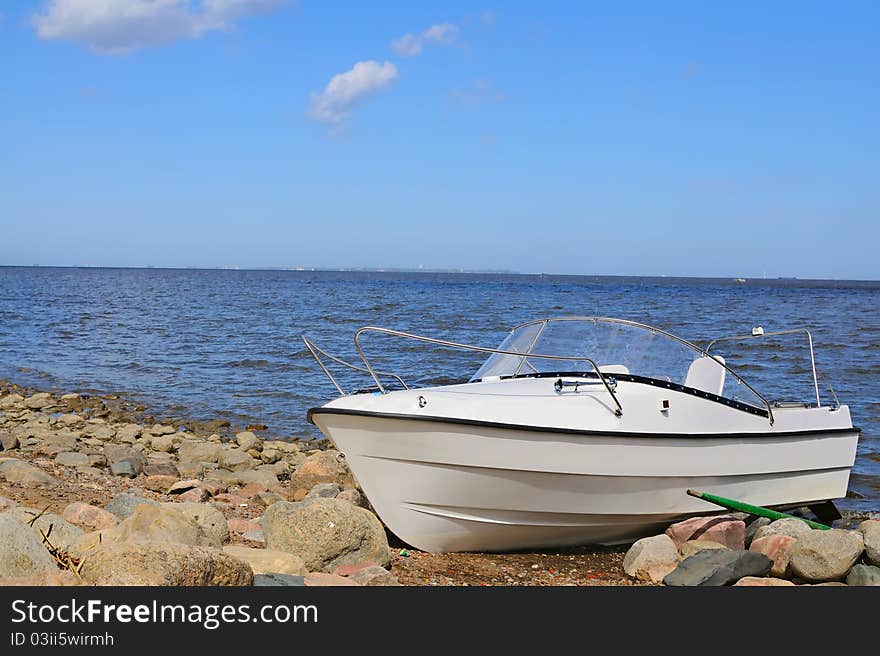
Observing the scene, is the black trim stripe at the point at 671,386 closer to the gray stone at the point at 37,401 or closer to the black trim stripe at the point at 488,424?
the black trim stripe at the point at 488,424

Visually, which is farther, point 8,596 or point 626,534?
point 626,534

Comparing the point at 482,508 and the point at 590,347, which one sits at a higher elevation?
the point at 590,347

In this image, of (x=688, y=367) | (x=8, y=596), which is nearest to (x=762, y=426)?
(x=688, y=367)

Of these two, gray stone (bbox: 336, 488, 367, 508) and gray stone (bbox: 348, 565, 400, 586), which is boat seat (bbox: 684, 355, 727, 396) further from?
gray stone (bbox: 348, 565, 400, 586)

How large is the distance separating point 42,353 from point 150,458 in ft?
50.1

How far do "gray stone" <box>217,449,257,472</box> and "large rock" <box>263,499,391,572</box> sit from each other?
480cm

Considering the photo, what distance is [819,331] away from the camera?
2947 centimetres

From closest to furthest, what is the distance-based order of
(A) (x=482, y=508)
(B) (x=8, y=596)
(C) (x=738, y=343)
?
(B) (x=8, y=596) → (A) (x=482, y=508) → (C) (x=738, y=343)

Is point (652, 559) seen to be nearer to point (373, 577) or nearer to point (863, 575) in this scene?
point (863, 575)

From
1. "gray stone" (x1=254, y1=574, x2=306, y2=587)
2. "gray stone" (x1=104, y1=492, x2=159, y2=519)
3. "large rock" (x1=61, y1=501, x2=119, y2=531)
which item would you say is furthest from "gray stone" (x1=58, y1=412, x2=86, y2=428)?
"gray stone" (x1=254, y1=574, x2=306, y2=587)

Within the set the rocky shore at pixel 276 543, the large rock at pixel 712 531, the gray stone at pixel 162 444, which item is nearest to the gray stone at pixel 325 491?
the rocky shore at pixel 276 543

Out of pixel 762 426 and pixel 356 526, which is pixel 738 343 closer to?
pixel 762 426

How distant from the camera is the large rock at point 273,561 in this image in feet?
17.4

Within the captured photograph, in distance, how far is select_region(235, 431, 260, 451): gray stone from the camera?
11914 millimetres
